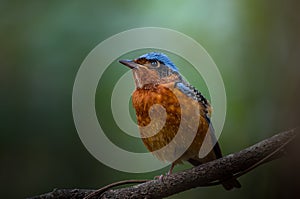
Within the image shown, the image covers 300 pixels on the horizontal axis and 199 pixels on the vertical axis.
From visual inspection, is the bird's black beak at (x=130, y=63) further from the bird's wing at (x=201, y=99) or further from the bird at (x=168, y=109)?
the bird's wing at (x=201, y=99)

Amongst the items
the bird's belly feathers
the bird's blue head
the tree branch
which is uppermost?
the bird's blue head

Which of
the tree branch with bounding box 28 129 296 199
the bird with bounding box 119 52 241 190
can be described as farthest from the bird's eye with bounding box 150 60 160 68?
the tree branch with bounding box 28 129 296 199

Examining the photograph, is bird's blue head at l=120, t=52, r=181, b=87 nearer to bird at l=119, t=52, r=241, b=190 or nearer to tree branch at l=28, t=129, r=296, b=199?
bird at l=119, t=52, r=241, b=190

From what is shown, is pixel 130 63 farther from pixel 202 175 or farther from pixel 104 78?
pixel 202 175

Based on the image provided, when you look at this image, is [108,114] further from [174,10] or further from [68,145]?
[174,10]

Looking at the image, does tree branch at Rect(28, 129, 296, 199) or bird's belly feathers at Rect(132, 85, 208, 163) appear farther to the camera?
bird's belly feathers at Rect(132, 85, 208, 163)

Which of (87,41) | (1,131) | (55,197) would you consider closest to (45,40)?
(87,41)

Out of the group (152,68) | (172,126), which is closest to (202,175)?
(172,126)
